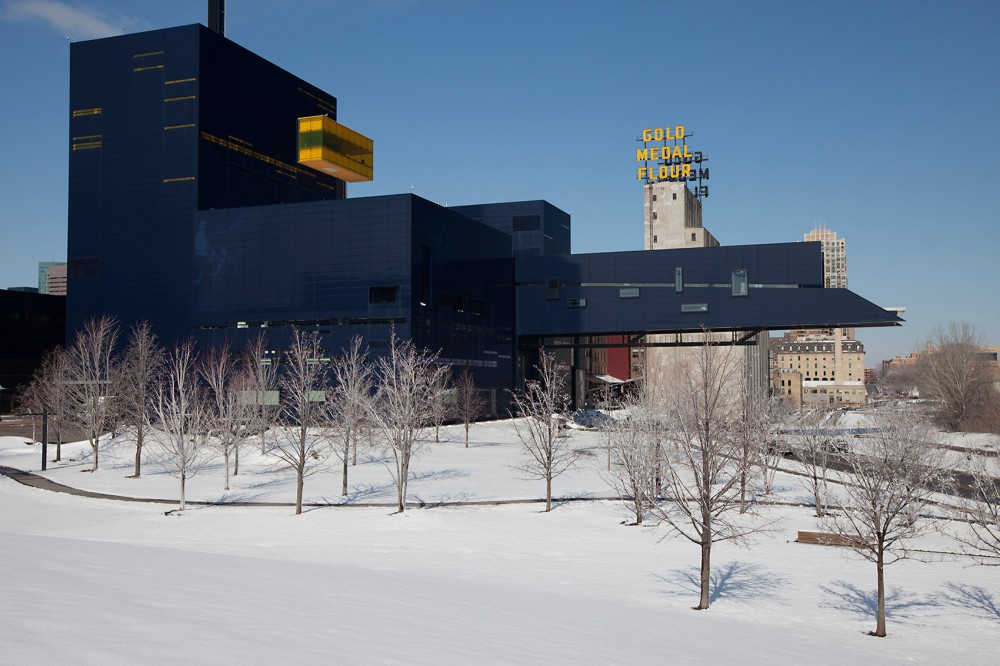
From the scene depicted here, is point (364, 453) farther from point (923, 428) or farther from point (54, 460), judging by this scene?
point (923, 428)

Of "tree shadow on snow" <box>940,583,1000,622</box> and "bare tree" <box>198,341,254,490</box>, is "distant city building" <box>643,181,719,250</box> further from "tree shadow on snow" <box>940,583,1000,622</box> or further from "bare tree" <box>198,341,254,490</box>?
"tree shadow on snow" <box>940,583,1000,622</box>

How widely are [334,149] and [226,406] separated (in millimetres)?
57817

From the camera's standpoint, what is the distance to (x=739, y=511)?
128 ft

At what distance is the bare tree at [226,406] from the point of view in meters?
46.4

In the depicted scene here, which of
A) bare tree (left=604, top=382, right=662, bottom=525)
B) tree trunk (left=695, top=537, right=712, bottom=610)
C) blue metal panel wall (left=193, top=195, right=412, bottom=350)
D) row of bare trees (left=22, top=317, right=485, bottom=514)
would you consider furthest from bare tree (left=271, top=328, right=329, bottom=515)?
tree trunk (left=695, top=537, right=712, bottom=610)

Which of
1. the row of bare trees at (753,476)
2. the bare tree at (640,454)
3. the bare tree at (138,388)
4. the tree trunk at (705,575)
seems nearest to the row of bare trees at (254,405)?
the bare tree at (138,388)

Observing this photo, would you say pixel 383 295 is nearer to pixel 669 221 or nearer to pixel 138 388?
pixel 138 388

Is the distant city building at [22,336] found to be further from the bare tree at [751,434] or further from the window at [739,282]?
the bare tree at [751,434]

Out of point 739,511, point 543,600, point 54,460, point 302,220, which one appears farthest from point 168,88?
point 543,600

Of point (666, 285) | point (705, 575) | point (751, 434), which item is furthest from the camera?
point (666, 285)

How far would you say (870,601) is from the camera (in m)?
24.1

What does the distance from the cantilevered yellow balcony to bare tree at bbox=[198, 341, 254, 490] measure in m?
35.2

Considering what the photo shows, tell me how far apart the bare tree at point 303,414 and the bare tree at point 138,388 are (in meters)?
8.10

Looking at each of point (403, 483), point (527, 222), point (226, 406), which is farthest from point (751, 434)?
point (527, 222)
